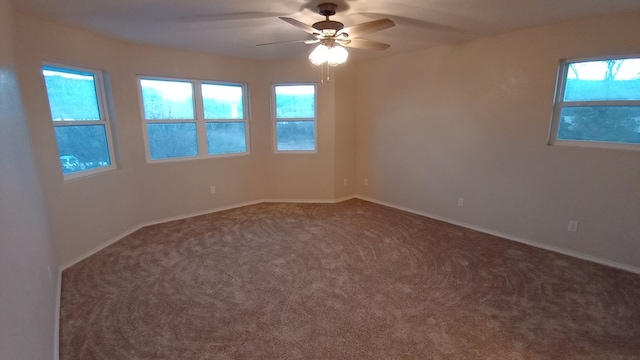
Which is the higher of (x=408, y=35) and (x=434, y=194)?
(x=408, y=35)

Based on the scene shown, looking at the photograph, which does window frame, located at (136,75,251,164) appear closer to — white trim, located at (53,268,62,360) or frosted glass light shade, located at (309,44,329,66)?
white trim, located at (53,268,62,360)

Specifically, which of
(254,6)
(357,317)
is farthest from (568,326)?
(254,6)

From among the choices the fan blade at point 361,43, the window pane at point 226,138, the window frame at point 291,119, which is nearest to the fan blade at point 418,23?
the fan blade at point 361,43

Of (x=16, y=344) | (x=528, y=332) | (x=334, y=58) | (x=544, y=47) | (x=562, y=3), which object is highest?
(x=562, y=3)

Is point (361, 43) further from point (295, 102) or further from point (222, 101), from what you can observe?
point (222, 101)

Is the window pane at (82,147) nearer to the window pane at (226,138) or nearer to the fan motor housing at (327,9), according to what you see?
the window pane at (226,138)

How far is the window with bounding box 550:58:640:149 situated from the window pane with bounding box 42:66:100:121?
5308mm

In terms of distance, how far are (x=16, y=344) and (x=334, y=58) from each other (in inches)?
103

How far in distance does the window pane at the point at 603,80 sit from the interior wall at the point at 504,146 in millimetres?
177

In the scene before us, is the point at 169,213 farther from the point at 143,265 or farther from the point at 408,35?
the point at 408,35

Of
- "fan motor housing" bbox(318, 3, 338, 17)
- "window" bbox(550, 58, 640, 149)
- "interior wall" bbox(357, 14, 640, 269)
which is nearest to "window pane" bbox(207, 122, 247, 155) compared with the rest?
"interior wall" bbox(357, 14, 640, 269)

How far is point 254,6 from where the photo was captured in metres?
2.51

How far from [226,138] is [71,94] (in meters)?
2.05

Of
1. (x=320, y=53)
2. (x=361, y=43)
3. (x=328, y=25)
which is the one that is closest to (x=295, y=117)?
(x=361, y=43)
